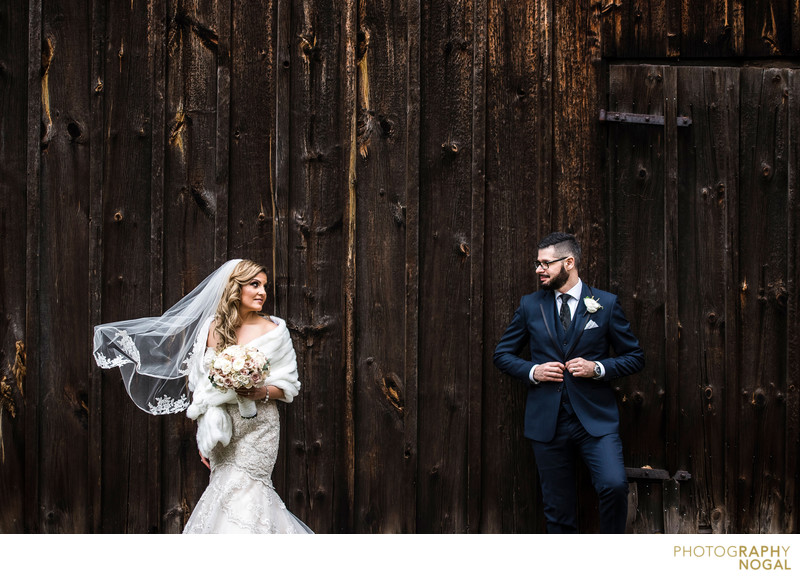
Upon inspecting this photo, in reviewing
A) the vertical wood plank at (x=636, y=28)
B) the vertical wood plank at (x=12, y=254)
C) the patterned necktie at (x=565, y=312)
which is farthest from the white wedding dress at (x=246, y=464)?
the vertical wood plank at (x=636, y=28)

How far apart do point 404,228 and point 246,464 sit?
6.20 ft

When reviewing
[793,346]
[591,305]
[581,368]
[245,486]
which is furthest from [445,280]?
[793,346]

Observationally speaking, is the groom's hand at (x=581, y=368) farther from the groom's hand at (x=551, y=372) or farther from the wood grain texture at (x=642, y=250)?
the wood grain texture at (x=642, y=250)

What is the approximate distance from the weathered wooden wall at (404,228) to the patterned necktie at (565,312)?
49cm

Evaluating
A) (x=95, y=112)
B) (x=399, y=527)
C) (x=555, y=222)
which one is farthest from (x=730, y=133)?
(x=95, y=112)

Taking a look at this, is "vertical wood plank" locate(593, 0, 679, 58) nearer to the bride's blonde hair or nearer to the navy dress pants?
the navy dress pants

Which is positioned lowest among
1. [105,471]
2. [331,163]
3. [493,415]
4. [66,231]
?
[105,471]

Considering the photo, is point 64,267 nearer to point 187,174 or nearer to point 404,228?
point 187,174

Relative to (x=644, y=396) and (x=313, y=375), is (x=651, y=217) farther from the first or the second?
(x=313, y=375)

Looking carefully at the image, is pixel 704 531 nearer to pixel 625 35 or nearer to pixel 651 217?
pixel 651 217

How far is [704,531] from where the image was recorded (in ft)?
16.6

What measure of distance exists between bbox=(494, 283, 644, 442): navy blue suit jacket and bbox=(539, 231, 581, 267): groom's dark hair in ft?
0.72

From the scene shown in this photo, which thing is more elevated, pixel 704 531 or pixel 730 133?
pixel 730 133

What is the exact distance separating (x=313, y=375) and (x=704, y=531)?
2863 mm
